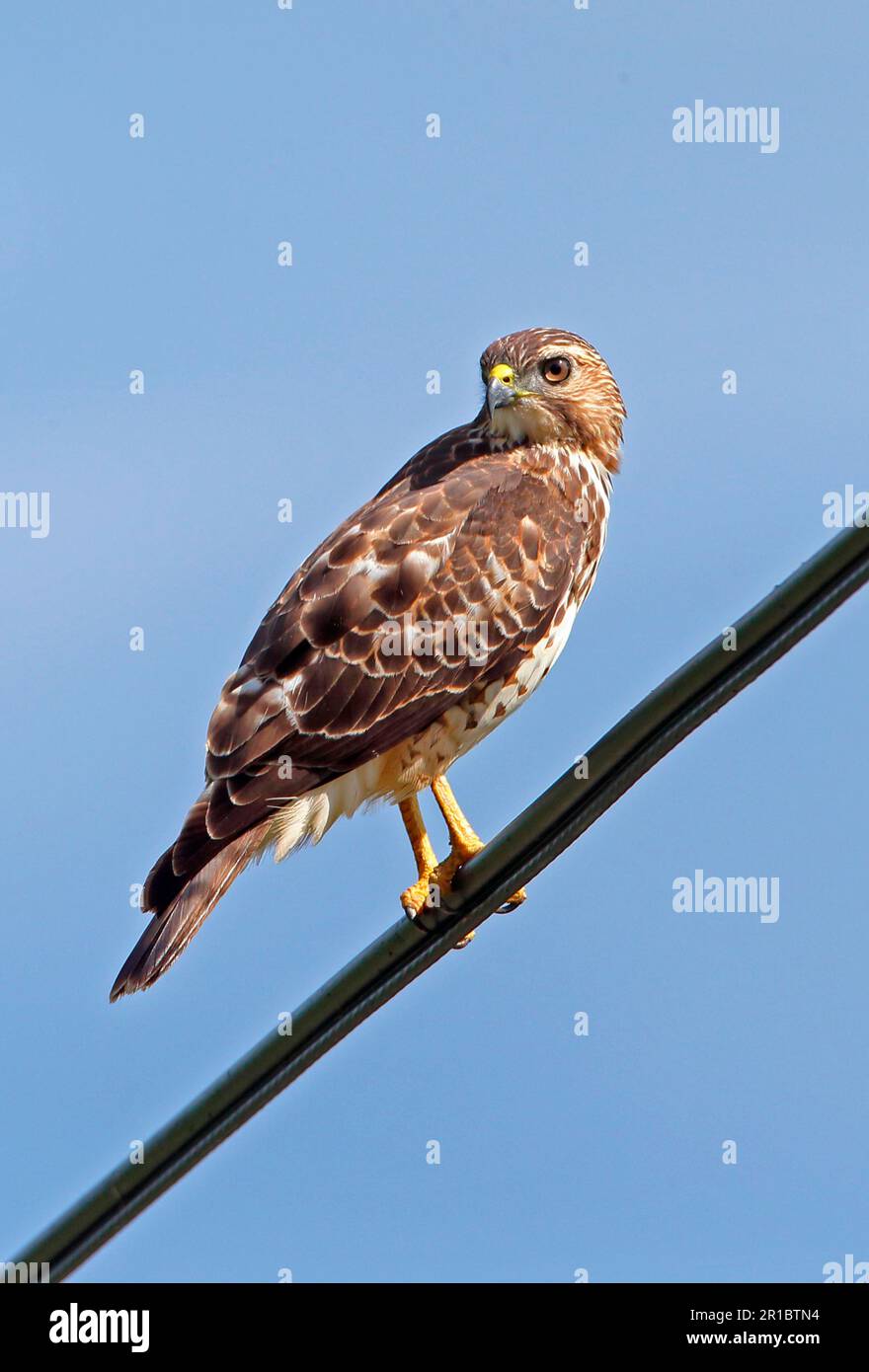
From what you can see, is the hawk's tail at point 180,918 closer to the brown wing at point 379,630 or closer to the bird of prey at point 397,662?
the bird of prey at point 397,662

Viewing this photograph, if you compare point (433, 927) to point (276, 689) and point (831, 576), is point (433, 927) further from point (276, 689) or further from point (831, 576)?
point (276, 689)

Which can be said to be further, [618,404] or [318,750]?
[618,404]

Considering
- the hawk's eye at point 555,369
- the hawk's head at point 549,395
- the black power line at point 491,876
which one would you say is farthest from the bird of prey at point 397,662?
the black power line at point 491,876

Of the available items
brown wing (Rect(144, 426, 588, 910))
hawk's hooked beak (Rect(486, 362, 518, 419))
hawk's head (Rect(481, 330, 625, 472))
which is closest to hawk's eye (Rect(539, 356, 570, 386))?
hawk's head (Rect(481, 330, 625, 472))

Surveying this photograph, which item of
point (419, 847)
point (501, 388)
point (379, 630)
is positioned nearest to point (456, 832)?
point (419, 847)

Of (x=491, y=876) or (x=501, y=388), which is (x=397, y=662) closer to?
(x=501, y=388)

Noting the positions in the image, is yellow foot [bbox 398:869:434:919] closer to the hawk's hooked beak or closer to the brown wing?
the brown wing

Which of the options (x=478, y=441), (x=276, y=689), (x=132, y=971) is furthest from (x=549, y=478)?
(x=132, y=971)
